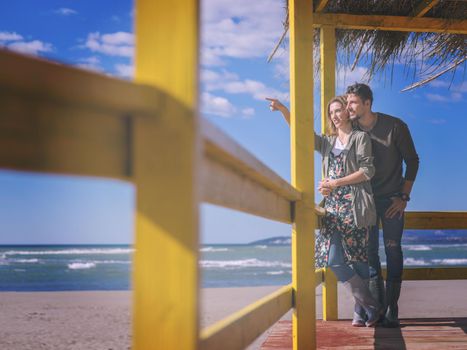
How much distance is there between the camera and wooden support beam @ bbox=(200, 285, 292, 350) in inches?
40.3

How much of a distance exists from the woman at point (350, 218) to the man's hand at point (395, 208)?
0.28 meters

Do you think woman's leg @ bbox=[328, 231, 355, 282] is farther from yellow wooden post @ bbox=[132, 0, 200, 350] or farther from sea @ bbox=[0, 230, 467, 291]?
sea @ bbox=[0, 230, 467, 291]

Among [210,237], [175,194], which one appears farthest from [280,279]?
[175,194]

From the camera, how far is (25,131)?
61cm

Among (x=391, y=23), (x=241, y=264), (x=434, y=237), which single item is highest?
(x=391, y=23)

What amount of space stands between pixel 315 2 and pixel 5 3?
48.7 meters

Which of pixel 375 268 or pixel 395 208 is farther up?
pixel 395 208

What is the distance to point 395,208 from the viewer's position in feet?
12.1

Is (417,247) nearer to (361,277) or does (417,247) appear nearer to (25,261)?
(25,261)

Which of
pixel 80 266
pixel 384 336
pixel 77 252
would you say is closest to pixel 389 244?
pixel 384 336

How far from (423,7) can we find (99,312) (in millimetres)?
6505

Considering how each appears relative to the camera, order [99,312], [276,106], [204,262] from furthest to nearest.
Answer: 1. [204,262]
2. [99,312]
3. [276,106]

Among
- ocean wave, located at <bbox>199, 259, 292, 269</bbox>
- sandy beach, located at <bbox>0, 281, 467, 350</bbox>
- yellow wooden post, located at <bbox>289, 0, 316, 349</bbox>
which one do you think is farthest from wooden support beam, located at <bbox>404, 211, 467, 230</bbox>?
ocean wave, located at <bbox>199, 259, 292, 269</bbox>

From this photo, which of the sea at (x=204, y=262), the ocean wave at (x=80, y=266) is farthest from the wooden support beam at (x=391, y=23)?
the ocean wave at (x=80, y=266)
